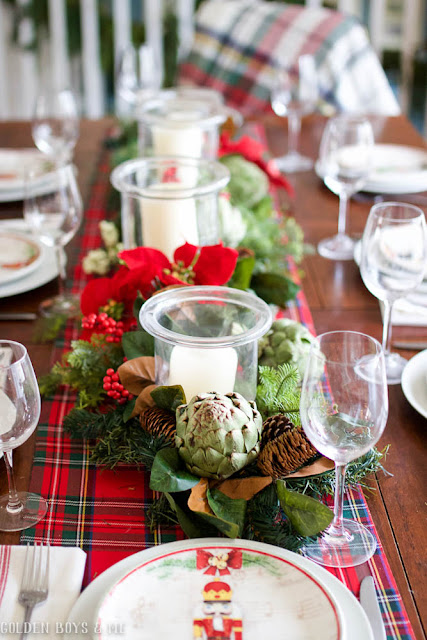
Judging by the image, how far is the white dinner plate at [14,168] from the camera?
157 cm

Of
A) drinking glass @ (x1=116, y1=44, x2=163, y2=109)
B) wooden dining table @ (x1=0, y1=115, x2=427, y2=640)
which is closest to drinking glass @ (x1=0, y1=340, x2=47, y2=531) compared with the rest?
wooden dining table @ (x1=0, y1=115, x2=427, y2=640)

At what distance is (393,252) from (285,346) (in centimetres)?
18

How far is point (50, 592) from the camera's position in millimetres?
641

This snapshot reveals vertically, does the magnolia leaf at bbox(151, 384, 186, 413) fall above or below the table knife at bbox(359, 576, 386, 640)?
above

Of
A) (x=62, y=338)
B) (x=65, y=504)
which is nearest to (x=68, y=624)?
(x=65, y=504)

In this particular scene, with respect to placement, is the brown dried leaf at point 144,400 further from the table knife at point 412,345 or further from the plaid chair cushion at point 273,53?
the plaid chair cushion at point 273,53

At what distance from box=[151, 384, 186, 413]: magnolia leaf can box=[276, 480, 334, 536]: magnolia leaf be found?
14 centimetres

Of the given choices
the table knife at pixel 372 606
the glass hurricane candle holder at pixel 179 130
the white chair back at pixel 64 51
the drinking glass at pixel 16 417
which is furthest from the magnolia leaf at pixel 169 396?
the white chair back at pixel 64 51

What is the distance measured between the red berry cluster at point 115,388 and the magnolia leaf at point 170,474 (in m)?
0.16

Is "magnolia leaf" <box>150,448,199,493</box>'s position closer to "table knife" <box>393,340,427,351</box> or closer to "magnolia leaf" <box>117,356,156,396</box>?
"magnolia leaf" <box>117,356,156,396</box>

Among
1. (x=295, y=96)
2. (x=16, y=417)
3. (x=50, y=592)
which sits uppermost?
(x=295, y=96)

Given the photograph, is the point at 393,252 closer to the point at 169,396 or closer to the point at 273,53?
the point at 169,396

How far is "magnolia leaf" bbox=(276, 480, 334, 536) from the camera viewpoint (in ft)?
2.21

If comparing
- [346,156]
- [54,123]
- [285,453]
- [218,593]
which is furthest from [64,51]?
[218,593]
